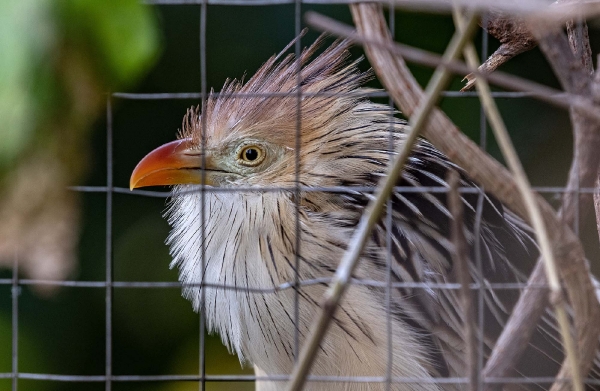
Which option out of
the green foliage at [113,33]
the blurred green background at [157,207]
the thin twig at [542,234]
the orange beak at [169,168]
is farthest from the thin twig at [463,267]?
the blurred green background at [157,207]

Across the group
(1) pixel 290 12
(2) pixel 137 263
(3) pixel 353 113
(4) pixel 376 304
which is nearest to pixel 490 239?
(4) pixel 376 304

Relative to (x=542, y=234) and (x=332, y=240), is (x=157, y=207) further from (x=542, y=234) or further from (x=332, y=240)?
(x=542, y=234)

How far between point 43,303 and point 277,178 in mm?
1546

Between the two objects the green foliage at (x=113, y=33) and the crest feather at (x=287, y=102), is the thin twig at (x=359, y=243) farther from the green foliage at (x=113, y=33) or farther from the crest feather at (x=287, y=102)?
the crest feather at (x=287, y=102)

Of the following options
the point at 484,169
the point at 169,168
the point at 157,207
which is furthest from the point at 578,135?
the point at 157,207

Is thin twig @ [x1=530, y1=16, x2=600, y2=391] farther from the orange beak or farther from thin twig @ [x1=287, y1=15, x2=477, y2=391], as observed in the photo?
the orange beak

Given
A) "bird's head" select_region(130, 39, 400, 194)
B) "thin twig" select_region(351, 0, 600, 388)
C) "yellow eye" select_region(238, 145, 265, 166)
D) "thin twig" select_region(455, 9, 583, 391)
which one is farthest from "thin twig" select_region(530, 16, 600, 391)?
"yellow eye" select_region(238, 145, 265, 166)

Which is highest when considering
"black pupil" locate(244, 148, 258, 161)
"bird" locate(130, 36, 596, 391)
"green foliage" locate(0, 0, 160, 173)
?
"green foliage" locate(0, 0, 160, 173)

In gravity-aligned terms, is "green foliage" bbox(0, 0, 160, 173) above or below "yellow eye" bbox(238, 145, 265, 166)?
above

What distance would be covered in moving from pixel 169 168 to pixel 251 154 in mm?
208

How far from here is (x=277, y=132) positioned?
178cm

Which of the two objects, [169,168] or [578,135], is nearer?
Answer: [578,135]

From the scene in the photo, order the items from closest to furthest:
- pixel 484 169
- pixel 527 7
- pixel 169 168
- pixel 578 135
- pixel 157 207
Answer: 1. pixel 527 7
2. pixel 484 169
3. pixel 578 135
4. pixel 169 168
5. pixel 157 207

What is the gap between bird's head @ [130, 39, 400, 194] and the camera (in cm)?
171
